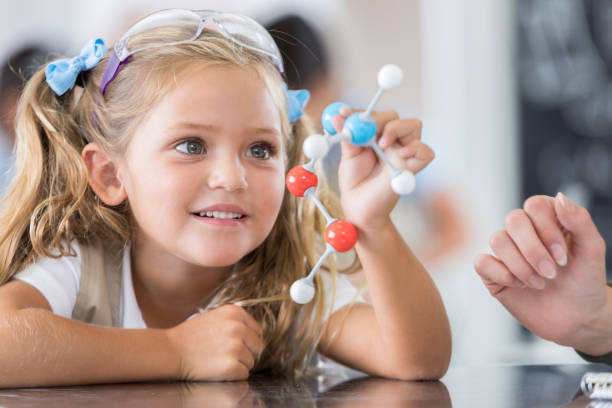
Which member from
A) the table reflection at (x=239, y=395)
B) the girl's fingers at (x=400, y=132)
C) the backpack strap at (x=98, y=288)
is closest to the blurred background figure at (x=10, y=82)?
the backpack strap at (x=98, y=288)

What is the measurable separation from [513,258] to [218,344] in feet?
1.20

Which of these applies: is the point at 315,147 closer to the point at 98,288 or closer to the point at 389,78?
the point at 389,78

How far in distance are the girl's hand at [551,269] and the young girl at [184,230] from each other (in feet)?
0.36

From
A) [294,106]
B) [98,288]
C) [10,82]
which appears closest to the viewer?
[98,288]

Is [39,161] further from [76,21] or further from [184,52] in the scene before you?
[76,21]

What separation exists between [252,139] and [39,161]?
37cm

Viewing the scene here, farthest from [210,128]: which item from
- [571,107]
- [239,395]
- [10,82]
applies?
[571,107]

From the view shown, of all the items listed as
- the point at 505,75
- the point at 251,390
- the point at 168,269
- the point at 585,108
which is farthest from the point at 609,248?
the point at 251,390

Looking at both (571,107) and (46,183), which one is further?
(571,107)

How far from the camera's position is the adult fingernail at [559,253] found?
2.51 feet

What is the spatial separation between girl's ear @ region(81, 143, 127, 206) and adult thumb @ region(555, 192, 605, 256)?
25.7 inches

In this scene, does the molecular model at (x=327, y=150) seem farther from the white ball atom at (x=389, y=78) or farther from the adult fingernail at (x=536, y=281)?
the adult fingernail at (x=536, y=281)

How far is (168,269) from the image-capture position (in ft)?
3.81

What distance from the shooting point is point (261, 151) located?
41.4 inches
